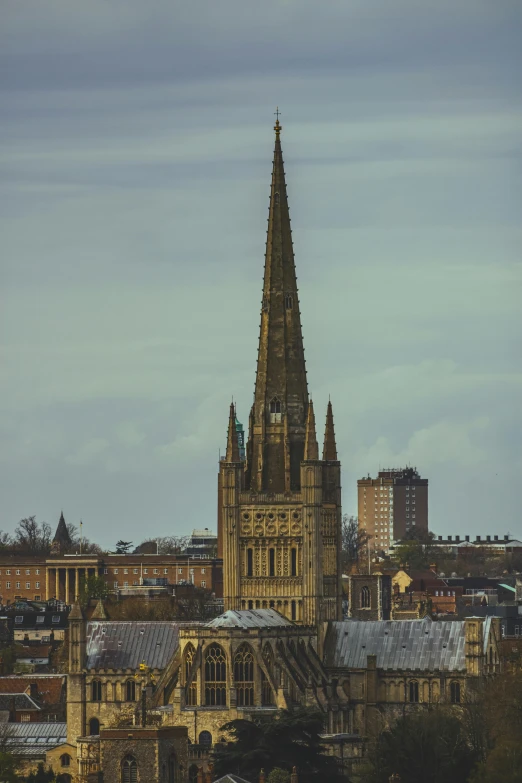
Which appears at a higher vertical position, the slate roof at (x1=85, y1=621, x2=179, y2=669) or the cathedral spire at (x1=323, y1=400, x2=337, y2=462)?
the cathedral spire at (x1=323, y1=400, x2=337, y2=462)

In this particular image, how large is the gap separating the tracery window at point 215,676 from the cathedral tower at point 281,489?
13.1 m

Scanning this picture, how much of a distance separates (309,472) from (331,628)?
956 cm

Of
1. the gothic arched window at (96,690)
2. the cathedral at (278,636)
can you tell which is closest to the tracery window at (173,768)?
the cathedral at (278,636)

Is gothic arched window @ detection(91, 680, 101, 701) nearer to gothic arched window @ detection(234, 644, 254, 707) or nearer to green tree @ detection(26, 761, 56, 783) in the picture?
gothic arched window @ detection(234, 644, 254, 707)

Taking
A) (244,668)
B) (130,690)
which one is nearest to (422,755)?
(244,668)

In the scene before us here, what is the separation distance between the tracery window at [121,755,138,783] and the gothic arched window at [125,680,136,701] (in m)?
58.0

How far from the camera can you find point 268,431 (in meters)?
195

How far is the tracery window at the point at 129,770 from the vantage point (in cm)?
12825

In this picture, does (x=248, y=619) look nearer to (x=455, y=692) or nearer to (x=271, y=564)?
(x=271, y=564)

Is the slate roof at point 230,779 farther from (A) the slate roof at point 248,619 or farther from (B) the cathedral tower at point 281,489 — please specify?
(B) the cathedral tower at point 281,489

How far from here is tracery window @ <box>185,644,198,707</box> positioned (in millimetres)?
177875

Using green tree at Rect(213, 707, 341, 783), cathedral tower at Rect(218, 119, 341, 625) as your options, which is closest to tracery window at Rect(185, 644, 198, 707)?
green tree at Rect(213, 707, 341, 783)

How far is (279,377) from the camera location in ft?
643

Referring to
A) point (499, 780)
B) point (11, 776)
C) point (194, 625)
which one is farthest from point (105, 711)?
point (499, 780)
